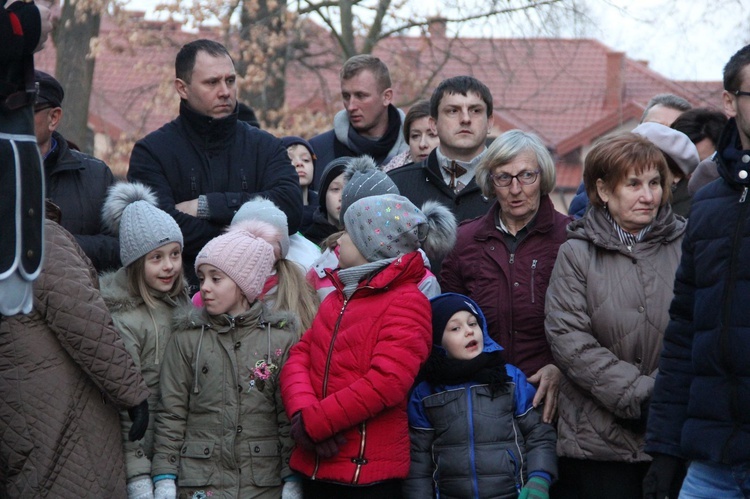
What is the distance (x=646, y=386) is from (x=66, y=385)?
2441 millimetres

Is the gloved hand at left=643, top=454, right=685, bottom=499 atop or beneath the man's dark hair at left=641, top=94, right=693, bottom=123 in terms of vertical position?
beneath

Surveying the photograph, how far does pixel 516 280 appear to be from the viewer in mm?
5078

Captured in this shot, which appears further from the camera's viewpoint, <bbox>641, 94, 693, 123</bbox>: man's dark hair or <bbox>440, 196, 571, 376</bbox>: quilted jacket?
<bbox>641, 94, 693, 123</bbox>: man's dark hair

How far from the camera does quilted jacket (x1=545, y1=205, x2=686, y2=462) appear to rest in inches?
177

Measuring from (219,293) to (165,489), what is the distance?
92 cm

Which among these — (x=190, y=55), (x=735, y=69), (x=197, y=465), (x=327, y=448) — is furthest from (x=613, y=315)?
(x=190, y=55)

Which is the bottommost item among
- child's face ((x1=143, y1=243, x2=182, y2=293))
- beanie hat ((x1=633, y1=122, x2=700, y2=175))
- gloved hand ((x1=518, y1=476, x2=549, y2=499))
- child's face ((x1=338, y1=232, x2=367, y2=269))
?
gloved hand ((x1=518, y1=476, x2=549, y2=499))

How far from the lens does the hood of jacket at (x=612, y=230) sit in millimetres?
4695

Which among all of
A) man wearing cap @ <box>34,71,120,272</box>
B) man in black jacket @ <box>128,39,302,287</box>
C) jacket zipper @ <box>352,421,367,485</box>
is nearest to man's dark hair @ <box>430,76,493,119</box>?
man in black jacket @ <box>128,39,302,287</box>

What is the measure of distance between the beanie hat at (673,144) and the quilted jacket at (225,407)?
2057 mm

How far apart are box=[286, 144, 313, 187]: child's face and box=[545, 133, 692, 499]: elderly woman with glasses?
115 inches

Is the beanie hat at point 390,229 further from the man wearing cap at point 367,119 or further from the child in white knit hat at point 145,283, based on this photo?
the man wearing cap at point 367,119

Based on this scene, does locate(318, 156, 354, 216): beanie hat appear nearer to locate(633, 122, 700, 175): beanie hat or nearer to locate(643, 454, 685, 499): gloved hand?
locate(633, 122, 700, 175): beanie hat

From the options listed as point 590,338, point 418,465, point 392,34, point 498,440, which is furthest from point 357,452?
point 392,34
